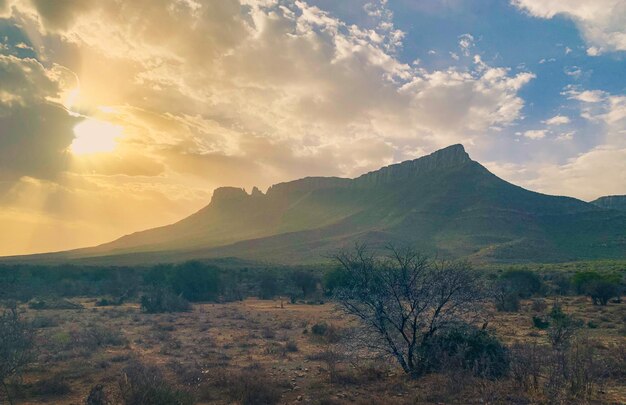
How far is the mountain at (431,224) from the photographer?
93125 millimetres

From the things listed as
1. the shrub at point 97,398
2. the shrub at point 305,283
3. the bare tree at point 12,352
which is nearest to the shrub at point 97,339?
the bare tree at point 12,352

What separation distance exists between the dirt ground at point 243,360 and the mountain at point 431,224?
1907 inches

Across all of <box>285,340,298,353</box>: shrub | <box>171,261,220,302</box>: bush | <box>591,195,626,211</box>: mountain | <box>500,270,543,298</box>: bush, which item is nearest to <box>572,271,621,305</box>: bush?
<box>500,270,543,298</box>: bush

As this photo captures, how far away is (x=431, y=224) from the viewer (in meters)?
116

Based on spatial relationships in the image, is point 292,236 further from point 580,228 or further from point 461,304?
point 461,304

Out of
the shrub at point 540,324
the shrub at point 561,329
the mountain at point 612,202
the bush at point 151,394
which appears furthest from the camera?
the mountain at point 612,202

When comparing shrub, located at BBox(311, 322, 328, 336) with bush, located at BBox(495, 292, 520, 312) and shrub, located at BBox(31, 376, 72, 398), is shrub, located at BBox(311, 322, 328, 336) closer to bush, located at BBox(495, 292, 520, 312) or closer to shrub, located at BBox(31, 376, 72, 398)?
shrub, located at BBox(31, 376, 72, 398)

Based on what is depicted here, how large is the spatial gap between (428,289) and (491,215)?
107 metres

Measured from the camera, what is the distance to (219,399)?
11.1 metres

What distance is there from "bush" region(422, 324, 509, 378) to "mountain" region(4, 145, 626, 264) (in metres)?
60.4

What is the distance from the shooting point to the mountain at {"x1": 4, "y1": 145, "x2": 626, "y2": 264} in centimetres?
9312

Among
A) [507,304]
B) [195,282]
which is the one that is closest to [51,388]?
[507,304]

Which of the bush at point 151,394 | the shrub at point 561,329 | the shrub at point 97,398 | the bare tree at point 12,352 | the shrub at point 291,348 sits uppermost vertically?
the bare tree at point 12,352

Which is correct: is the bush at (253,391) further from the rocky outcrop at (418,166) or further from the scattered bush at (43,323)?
the rocky outcrop at (418,166)
